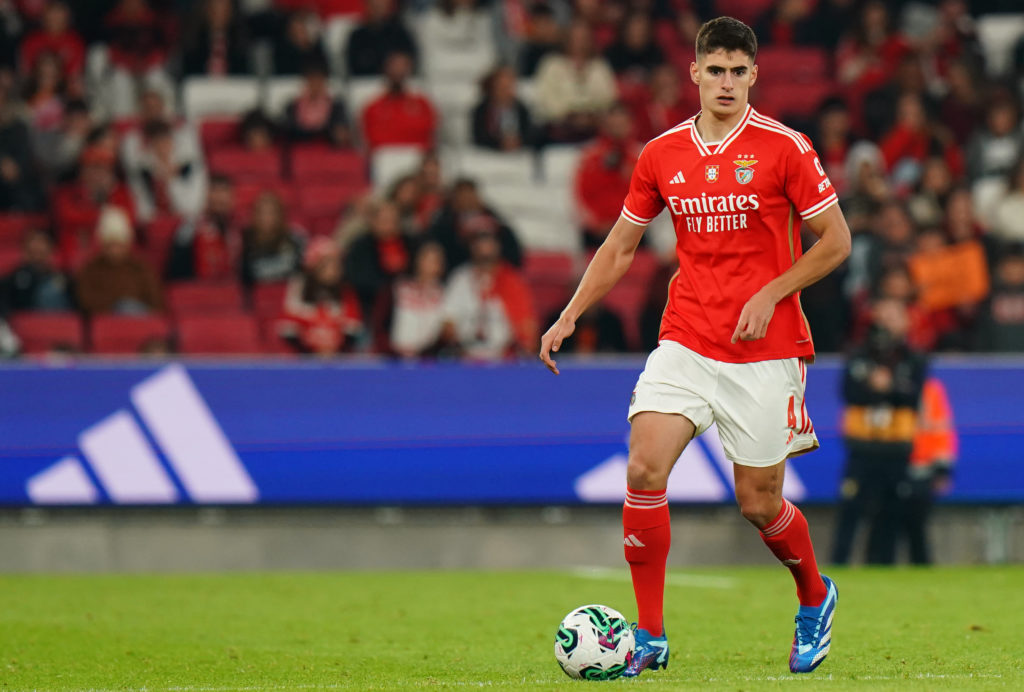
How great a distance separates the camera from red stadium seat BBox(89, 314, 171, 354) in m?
14.1

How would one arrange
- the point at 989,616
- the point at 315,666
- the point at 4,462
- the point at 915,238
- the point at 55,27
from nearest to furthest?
the point at 315,666, the point at 989,616, the point at 4,462, the point at 915,238, the point at 55,27

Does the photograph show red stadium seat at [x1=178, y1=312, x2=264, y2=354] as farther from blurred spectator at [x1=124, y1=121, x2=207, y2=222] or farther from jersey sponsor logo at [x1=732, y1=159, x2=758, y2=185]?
jersey sponsor logo at [x1=732, y1=159, x2=758, y2=185]

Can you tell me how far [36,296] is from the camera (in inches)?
571

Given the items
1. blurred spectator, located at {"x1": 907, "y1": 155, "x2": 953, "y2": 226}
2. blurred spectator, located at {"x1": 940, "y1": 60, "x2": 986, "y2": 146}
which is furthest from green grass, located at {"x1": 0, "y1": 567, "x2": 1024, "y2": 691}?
blurred spectator, located at {"x1": 940, "y1": 60, "x2": 986, "y2": 146}

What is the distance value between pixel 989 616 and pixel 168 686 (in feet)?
14.8

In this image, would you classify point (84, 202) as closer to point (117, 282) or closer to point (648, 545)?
point (117, 282)

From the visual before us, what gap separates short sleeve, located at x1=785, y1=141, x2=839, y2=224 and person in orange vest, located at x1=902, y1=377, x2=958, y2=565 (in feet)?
22.5

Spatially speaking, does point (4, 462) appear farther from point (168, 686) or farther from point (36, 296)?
point (168, 686)

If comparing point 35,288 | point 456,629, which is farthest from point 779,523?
point 35,288

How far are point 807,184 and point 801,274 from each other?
331 mm

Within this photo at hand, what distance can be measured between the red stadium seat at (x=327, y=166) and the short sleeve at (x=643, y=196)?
1076 centimetres

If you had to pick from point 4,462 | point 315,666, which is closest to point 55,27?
point 4,462

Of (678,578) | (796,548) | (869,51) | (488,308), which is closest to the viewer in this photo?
(796,548)

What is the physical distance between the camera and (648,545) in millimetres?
6270
